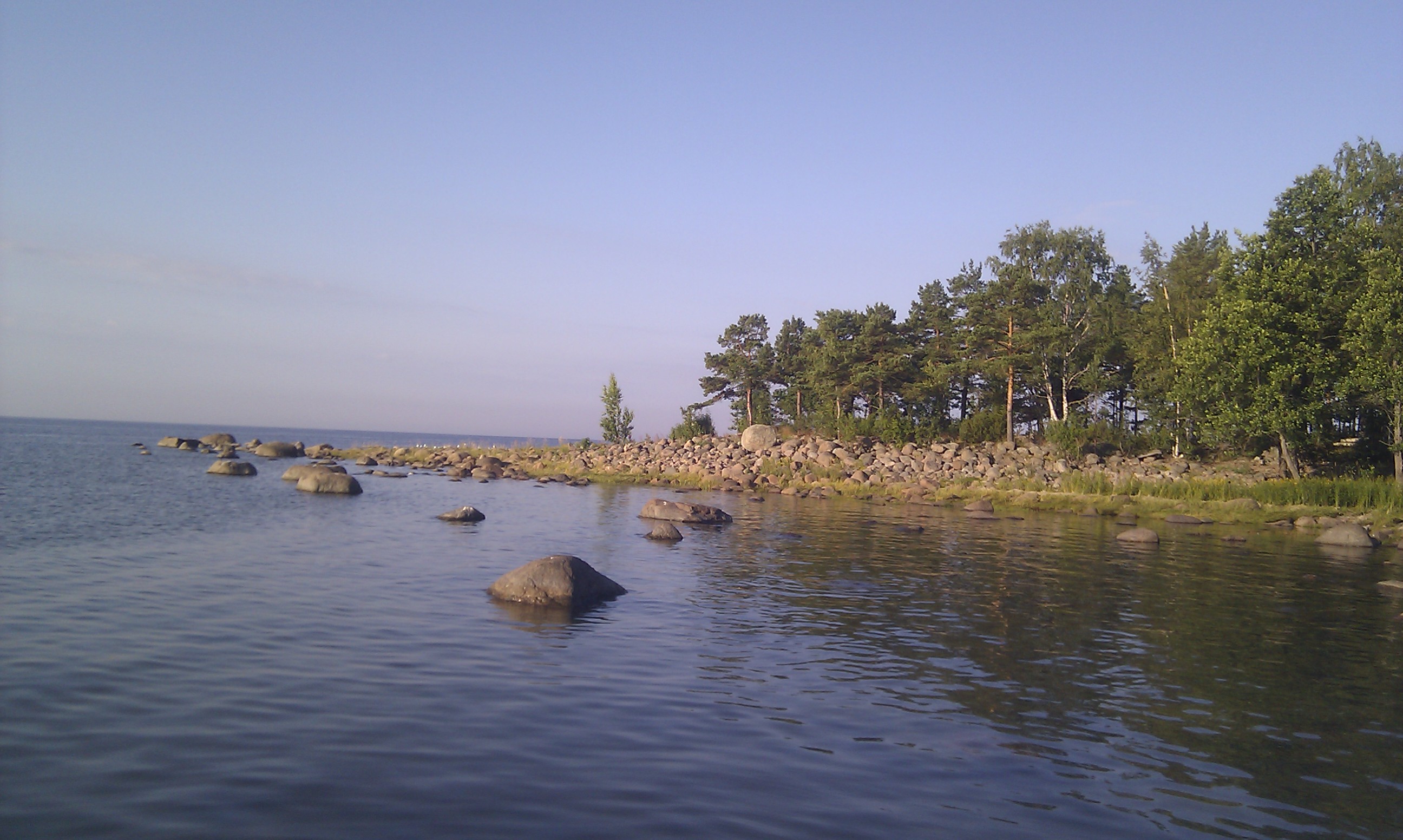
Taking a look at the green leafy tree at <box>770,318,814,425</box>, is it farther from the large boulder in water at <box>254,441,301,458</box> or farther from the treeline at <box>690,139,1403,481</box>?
the large boulder in water at <box>254,441,301,458</box>

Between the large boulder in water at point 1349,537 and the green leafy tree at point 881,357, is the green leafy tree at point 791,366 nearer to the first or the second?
the green leafy tree at point 881,357

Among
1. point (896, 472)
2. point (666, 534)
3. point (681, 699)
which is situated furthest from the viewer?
point (896, 472)

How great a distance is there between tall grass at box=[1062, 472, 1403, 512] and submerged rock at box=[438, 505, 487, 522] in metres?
29.1

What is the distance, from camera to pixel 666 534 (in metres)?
23.9

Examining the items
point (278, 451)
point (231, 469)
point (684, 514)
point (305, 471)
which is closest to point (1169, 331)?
point (684, 514)

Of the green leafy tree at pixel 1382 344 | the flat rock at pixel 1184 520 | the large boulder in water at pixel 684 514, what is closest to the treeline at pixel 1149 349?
the green leafy tree at pixel 1382 344

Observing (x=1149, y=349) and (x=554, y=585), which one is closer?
(x=554, y=585)

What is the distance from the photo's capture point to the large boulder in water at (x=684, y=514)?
28422 mm

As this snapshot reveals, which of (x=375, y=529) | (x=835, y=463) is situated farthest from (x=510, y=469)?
(x=375, y=529)

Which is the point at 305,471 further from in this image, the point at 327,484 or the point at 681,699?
the point at 681,699

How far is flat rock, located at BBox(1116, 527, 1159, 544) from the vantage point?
2633 cm

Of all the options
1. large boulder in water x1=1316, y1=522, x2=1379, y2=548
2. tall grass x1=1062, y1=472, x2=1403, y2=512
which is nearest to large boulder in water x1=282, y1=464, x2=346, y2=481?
tall grass x1=1062, y1=472, x2=1403, y2=512

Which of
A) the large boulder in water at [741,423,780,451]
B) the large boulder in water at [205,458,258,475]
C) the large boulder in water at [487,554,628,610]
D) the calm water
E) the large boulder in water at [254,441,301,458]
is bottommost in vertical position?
A: the calm water

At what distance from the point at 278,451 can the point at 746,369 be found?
40200 mm
